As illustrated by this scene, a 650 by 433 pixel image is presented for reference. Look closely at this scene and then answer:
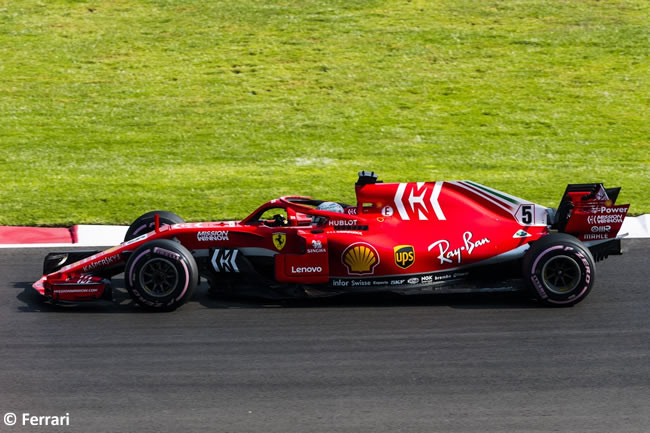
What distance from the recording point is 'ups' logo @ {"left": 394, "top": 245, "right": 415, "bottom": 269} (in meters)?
8.69

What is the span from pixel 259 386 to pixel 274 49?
16.7 m

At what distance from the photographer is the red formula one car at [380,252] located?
855cm

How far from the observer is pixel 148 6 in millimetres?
25859

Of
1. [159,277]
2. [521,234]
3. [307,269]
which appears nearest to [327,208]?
[307,269]

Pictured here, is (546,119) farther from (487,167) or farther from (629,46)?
(629,46)

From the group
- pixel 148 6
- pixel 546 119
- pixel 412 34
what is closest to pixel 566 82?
pixel 546 119

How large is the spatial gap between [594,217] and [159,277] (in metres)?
4.37

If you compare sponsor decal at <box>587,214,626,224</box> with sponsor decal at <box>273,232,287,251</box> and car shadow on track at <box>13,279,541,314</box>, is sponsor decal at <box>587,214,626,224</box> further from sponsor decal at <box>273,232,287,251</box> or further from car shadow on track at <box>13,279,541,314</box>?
sponsor decal at <box>273,232,287,251</box>

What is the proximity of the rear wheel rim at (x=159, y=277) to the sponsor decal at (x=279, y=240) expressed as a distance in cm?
103

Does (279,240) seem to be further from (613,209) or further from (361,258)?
(613,209)

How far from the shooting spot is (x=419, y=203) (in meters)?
8.94

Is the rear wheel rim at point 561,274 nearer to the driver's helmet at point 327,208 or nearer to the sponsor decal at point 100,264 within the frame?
the driver's helmet at point 327,208

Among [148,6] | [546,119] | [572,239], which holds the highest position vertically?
[148,6]

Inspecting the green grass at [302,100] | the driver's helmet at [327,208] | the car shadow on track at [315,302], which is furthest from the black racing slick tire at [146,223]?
the green grass at [302,100]
